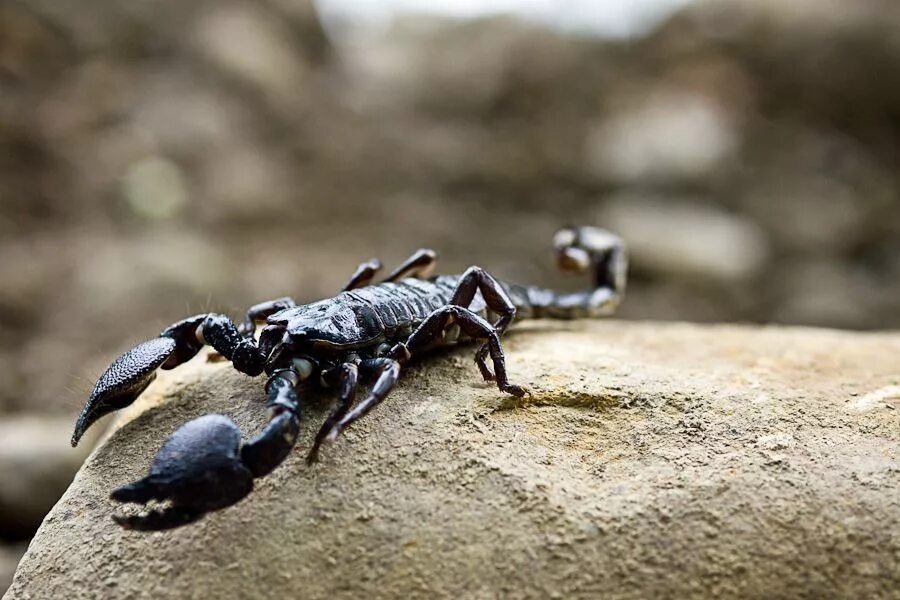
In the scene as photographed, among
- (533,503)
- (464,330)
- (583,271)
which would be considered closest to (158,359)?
(464,330)

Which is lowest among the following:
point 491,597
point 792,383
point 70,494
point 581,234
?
point 491,597

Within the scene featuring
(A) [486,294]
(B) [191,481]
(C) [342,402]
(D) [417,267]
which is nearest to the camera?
(B) [191,481]

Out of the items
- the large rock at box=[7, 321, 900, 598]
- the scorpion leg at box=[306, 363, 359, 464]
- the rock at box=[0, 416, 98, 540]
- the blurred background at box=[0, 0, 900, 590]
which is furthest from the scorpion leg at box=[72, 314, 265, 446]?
the blurred background at box=[0, 0, 900, 590]

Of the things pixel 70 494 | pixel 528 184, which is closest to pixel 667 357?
pixel 70 494

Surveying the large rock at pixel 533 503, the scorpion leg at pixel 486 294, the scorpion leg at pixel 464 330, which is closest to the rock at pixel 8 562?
the large rock at pixel 533 503

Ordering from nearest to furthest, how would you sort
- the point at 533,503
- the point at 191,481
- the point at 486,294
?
1. the point at 191,481
2. the point at 533,503
3. the point at 486,294

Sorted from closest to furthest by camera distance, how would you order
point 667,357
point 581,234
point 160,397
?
point 160,397, point 667,357, point 581,234

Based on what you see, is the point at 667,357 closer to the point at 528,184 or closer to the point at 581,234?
the point at 581,234

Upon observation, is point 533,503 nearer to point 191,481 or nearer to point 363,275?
point 191,481
